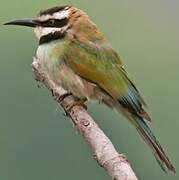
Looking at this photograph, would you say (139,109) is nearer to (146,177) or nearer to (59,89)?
(59,89)

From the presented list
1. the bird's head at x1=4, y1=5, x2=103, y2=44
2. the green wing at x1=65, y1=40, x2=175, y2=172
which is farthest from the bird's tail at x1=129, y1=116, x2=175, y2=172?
the bird's head at x1=4, y1=5, x2=103, y2=44

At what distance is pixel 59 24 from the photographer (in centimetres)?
327

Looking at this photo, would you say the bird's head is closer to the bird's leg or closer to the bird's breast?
the bird's breast

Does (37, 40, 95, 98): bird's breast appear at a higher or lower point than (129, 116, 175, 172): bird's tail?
higher

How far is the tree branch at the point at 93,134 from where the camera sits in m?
2.34

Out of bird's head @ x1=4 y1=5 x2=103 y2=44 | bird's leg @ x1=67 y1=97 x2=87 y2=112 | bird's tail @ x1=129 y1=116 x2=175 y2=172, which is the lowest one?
bird's tail @ x1=129 y1=116 x2=175 y2=172

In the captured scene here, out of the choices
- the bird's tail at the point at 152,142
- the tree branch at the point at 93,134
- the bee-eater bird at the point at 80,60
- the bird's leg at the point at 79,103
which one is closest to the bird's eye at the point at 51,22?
the bee-eater bird at the point at 80,60

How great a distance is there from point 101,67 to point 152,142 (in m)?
0.35

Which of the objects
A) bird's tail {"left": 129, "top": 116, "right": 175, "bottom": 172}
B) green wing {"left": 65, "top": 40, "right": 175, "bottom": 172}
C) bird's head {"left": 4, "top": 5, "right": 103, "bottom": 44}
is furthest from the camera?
bird's head {"left": 4, "top": 5, "right": 103, "bottom": 44}

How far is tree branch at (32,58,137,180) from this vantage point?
7.69ft

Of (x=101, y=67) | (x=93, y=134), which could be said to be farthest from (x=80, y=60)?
(x=93, y=134)

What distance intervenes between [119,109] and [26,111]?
7.70 meters

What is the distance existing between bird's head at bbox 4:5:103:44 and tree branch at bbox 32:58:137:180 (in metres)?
0.13

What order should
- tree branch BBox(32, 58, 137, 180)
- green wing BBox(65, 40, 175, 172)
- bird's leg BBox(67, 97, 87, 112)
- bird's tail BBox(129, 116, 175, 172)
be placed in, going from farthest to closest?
green wing BBox(65, 40, 175, 172)
bird's leg BBox(67, 97, 87, 112)
bird's tail BBox(129, 116, 175, 172)
tree branch BBox(32, 58, 137, 180)
